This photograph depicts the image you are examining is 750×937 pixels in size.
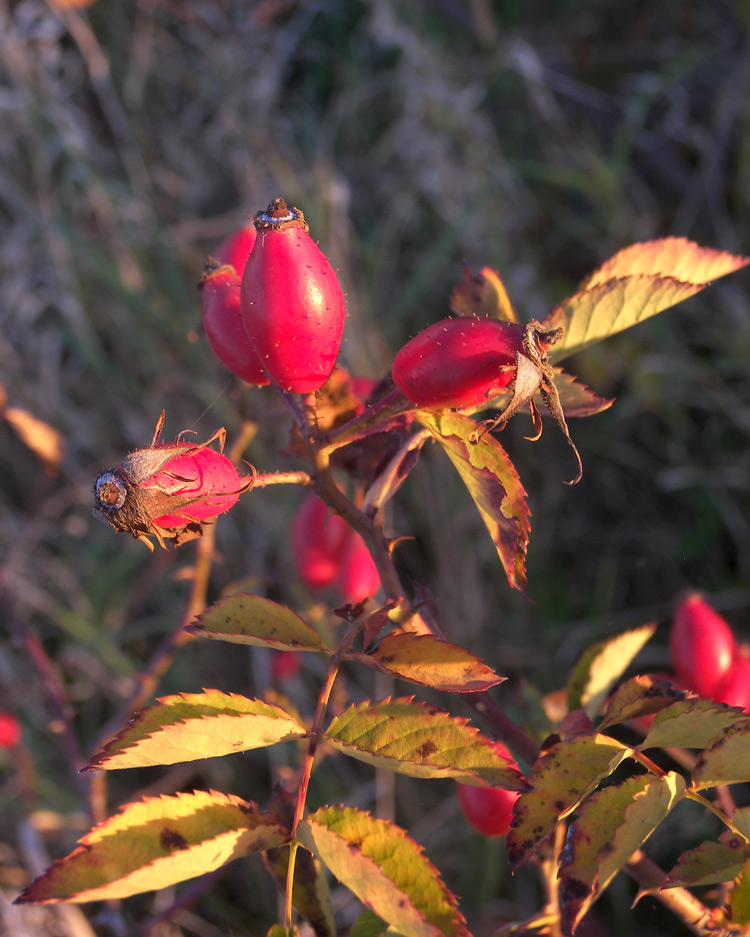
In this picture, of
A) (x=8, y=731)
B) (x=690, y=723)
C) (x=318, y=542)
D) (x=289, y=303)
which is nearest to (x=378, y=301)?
(x=318, y=542)

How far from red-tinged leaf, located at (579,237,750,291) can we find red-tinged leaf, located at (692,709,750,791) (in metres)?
0.45

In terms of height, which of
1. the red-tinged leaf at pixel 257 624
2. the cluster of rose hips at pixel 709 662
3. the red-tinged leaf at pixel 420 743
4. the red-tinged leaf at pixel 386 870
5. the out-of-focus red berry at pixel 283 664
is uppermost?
the red-tinged leaf at pixel 257 624

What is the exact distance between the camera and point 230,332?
2.54 feet

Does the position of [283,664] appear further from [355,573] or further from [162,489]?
[162,489]

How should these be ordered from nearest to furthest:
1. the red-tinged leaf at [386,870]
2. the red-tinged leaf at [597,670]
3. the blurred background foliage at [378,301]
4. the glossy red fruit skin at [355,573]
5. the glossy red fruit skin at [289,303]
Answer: the red-tinged leaf at [386,870] < the glossy red fruit skin at [289,303] < the red-tinged leaf at [597,670] < the glossy red fruit skin at [355,573] < the blurred background foliage at [378,301]

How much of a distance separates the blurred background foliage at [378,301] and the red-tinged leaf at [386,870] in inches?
48.7

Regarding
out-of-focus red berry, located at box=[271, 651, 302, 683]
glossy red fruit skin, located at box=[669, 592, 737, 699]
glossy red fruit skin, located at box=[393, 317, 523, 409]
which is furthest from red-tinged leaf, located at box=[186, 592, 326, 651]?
out-of-focus red berry, located at box=[271, 651, 302, 683]

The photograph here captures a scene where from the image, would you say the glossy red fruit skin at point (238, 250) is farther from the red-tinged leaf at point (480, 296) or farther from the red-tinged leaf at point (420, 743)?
the red-tinged leaf at point (420, 743)

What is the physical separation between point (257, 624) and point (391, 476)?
0.19 metres

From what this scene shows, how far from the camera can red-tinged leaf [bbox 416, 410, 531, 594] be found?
0.62 m

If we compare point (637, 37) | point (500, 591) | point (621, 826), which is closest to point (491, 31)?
point (637, 37)

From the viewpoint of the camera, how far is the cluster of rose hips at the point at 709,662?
1060 mm

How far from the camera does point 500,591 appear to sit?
2.29 m

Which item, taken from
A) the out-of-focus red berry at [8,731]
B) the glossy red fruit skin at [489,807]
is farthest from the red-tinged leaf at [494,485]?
the out-of-focus red berry at [8,731]
